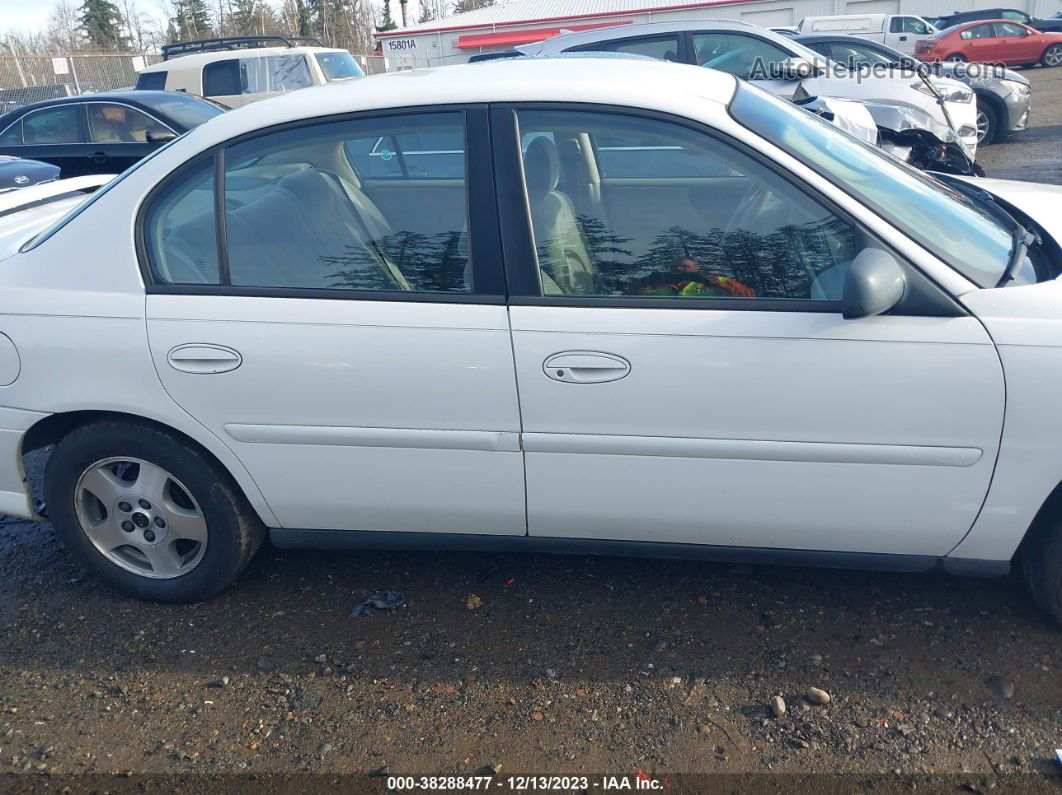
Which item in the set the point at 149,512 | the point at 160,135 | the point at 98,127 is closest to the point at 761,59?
the point at 160,135

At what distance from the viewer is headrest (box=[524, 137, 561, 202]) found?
2727 millimetres

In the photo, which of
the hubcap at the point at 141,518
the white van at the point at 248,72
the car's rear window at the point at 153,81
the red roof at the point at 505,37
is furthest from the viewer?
the red roof at the point at 505,37

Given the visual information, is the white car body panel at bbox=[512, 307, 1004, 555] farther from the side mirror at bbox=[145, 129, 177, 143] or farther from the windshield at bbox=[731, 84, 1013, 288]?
the side mirror at bbox=[145, 129, 177, 143]

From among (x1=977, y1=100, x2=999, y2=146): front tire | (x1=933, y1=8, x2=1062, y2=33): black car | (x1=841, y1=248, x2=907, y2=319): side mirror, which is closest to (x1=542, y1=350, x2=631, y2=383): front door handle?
(x1=841, y1=248, x2=907, y2=319): side mirror

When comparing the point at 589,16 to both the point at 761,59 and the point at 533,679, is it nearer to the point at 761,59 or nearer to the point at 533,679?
the point at 761,59

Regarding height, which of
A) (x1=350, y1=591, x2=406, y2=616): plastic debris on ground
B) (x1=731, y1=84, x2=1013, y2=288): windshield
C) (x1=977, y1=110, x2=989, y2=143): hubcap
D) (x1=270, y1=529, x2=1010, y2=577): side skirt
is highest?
(x1=731, y1=84, x2=1013, y2=288): windshield

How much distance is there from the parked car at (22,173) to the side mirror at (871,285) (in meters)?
5.53

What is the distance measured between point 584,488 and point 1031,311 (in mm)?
1345

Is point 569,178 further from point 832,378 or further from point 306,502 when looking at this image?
point 306,502

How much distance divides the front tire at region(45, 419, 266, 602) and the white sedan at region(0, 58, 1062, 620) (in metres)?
0.01

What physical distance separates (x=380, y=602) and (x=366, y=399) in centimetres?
85

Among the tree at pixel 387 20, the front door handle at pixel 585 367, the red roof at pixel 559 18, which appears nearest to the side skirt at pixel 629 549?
the front door handle at pixel 585 367

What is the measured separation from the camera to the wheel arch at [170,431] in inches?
115

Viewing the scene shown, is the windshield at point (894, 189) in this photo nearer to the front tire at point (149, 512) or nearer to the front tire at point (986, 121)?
the front tire at point (149, 512)
